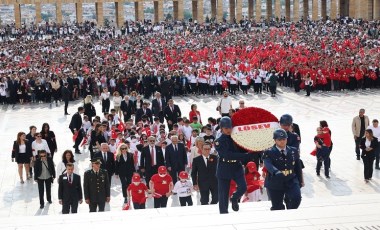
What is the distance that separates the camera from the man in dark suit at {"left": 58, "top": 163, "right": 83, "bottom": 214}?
39.5 feet

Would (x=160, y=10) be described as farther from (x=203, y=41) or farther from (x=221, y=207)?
(x=221, y=207)

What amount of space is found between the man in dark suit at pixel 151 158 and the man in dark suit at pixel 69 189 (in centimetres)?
205

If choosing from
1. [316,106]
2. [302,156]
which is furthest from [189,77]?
[302,156]

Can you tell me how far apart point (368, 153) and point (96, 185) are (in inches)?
241

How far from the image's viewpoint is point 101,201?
39.2ft

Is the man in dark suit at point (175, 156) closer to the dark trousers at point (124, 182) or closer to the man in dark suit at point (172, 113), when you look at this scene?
the dark trousers at point (124, 182)

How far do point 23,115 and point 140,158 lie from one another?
13.3 meters

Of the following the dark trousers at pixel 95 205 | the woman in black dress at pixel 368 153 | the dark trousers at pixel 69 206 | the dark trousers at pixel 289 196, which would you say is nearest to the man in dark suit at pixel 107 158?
the dark trousers at pixel 69 206

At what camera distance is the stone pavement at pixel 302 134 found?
14344 millimetres

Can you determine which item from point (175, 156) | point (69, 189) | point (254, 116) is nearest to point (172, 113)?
point (175, 156)

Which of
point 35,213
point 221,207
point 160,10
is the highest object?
point 160,10

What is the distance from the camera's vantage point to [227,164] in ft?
30.5

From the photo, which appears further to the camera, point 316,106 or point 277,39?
point 277,39

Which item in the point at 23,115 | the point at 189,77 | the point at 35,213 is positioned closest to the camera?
the point at 35,213
